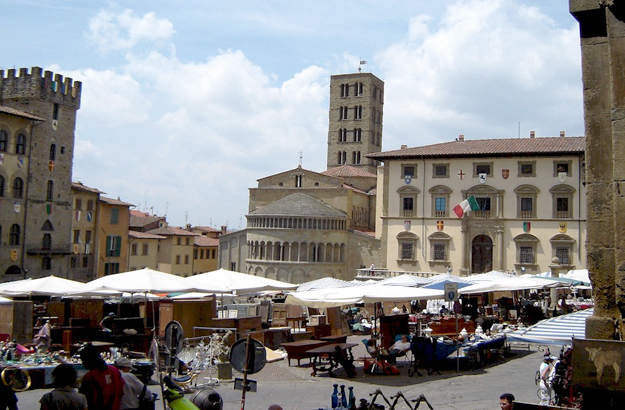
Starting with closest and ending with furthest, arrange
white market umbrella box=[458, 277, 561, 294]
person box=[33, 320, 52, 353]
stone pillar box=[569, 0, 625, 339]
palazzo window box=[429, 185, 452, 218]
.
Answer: stone pillar box=[569, 0, 625, 339] < person box=[33, 320, 52, 353] < white market umbrella box=[458, 277, 561, 294] < palazzo window box=[429, 185, 452, 218]

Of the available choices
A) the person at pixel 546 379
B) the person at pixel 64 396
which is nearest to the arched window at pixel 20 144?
the person at pixel 546 379

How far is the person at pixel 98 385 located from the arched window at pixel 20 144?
4242cm

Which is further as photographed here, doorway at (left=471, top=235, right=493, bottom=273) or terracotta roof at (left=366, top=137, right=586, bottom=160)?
doorway at (left=471, top=235, right=493, bottom=273)

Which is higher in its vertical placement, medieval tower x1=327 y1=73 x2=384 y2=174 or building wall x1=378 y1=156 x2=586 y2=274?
medieval tower x1=327 y1=73 x2=384 y2=174

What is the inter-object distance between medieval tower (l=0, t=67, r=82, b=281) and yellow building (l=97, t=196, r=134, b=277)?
561 centimetres

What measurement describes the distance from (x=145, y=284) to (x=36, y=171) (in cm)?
3355

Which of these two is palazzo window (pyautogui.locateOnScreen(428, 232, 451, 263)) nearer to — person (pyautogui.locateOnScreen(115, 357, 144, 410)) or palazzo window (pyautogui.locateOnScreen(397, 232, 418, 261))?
palazzo window (pyautogui.locateOnScreen(397, 232, 418, 261))

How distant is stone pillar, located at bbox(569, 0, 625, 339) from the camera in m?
6.39

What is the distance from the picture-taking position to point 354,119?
9350 cm

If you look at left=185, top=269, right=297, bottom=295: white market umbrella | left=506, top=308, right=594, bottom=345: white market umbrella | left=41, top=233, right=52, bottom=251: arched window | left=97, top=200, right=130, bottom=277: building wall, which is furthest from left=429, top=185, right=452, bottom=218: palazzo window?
left=506, top=308, right=594, bottom=345: white market umbrella

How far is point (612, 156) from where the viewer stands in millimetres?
6633

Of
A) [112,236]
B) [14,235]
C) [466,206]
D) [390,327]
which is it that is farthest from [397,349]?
[112,236]

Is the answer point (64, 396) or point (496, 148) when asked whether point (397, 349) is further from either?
point (496, 148)

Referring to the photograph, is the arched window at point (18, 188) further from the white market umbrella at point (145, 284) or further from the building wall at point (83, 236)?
the white market umbrella at point (145, 284)
